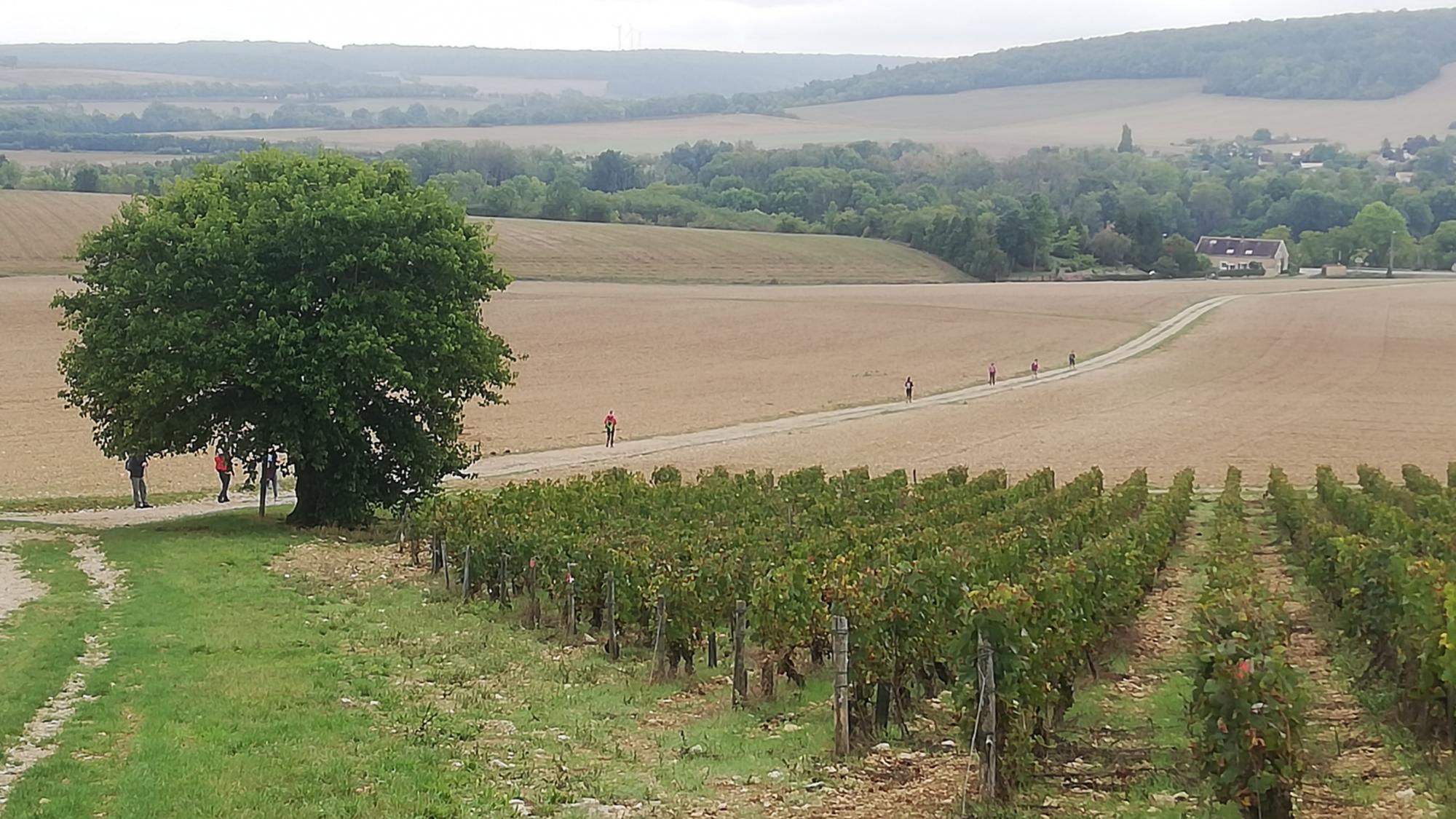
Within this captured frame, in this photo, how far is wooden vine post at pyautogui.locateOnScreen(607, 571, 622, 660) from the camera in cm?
1986

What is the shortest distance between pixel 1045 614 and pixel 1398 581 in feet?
16.0

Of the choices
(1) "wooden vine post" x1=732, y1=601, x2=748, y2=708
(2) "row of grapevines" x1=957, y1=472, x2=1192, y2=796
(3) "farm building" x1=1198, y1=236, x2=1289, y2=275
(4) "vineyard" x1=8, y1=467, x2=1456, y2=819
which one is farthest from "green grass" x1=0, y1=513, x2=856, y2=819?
(3) "farm building" x1=1198, y1=236, x2=1289, y2=275

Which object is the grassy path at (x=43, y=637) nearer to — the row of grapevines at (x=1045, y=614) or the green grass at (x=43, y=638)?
the green grass at (x=43, y=638)

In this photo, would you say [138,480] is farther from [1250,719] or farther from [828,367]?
[828,367]

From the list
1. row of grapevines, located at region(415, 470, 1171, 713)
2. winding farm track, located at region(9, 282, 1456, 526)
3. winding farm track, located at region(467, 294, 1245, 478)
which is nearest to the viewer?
row of grapevines, located at region(415, 470, 1171, 713)

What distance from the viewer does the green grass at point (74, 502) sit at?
37.3 m

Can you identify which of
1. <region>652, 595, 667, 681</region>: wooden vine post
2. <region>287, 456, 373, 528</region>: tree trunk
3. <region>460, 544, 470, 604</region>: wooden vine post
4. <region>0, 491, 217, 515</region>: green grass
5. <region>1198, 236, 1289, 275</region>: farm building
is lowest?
<region>1198, 236, 1289, 275</region>: farm building

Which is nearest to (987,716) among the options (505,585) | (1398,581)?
→ (1398,581)

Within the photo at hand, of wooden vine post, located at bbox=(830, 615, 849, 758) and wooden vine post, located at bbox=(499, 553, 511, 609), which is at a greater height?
wooden vine post, located at bbox=(830, 615, 849, 758)

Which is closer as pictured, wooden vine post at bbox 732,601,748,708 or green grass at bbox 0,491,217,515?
wooden vine post at bbox 732,601,748,708

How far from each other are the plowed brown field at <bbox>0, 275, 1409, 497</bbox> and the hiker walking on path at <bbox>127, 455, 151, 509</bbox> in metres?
4.05

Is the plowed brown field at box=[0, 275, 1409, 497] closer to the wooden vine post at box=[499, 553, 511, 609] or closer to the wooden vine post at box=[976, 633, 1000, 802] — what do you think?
the wooden vine post at box=[499, 553, 511, 609]

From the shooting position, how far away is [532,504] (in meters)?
29.0

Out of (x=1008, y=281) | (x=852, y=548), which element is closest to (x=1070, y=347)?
(x=1008, y=281)
